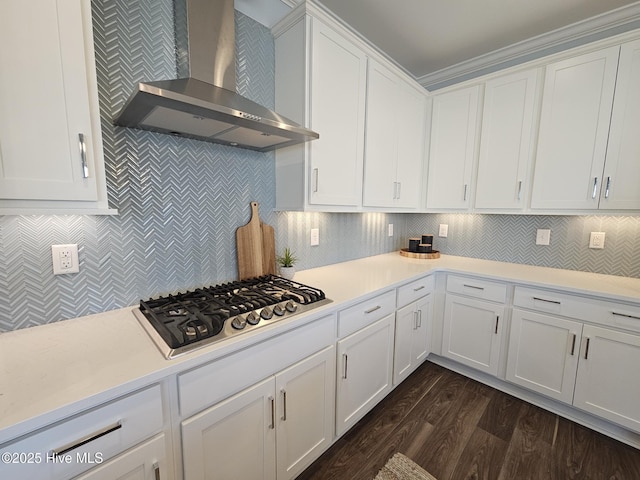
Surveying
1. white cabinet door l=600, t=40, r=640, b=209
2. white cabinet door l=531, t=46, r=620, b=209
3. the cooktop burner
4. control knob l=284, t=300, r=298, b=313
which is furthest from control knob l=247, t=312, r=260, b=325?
white cabinet door l=600, t=40, r=640, b=209

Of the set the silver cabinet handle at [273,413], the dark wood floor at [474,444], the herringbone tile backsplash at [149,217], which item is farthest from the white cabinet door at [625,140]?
the silver cabinet handle at [273,413]

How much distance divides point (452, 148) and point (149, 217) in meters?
2.39

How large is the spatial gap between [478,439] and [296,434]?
1196 millimetres

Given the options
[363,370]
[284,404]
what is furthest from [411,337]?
[284,404]

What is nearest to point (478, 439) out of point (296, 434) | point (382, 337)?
point (382, 337)

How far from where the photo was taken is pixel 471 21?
6.45ft

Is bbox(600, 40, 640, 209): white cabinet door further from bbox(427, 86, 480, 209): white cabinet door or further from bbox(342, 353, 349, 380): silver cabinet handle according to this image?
bbox(342, 353, 349, 380): silver cabinet handle

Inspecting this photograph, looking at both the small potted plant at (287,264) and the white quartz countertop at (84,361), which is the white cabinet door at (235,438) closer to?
the white quartz countertop at (84,361)

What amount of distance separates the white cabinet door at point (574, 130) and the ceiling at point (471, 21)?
38 centimetres

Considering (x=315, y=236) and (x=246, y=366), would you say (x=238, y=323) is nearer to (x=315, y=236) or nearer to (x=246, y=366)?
(x=246, y=366)

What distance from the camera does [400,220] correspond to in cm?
302

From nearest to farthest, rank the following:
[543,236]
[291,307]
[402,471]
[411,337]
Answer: [291,307], [402,471], [411,337], [543,236]

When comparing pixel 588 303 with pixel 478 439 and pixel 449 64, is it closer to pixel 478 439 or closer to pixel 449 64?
pixel 478 439

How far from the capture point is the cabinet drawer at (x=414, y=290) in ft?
6.25
